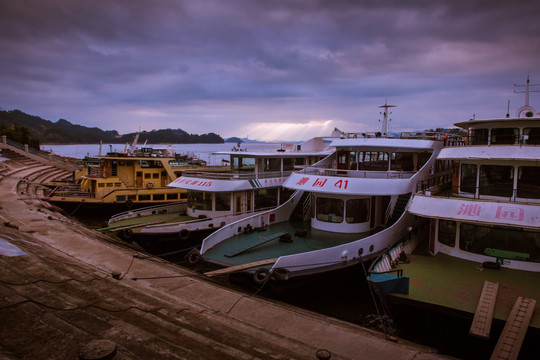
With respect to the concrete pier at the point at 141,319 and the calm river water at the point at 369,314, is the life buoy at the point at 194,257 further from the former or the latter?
the calm river water at the point at 369,314

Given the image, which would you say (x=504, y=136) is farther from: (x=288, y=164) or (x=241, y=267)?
(x=288, y=164)

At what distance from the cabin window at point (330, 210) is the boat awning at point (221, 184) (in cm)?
479

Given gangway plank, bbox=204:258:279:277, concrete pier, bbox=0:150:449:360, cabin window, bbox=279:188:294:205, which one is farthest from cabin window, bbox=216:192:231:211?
gangway plank, bbox=204:258:279:277

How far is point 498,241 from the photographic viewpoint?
1153 cm

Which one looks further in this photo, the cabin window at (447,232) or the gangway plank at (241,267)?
the cabin window at (447,232)

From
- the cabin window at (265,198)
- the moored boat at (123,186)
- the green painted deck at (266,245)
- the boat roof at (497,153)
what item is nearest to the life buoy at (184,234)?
the green painted deck at (266,245)

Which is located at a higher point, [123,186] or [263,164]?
[263,164]

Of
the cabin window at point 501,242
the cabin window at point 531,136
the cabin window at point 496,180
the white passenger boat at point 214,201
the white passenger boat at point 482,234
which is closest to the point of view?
the white passenger boat at point 482,234

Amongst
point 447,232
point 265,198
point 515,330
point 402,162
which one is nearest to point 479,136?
point 402,162

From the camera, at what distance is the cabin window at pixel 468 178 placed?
13.5m

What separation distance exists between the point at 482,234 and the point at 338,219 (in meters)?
5.60

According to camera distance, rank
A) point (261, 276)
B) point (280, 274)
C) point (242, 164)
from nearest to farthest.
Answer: point (280, 274) → point (261, 276) → point (242, 164)

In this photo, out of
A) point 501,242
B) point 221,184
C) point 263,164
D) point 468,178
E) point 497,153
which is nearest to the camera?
point 501,242

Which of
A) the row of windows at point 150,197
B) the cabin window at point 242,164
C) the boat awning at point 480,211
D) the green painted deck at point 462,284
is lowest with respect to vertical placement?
the green painted deck at point 462,284
